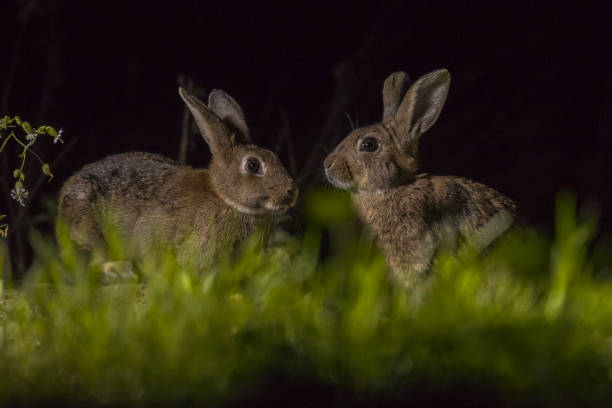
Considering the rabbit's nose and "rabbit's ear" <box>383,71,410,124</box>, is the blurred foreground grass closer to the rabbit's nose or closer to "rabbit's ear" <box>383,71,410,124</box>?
the rabbit's nose

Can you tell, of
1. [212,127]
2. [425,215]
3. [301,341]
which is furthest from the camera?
[212,127]

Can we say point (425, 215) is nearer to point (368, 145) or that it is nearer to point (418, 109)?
point (368, 145)

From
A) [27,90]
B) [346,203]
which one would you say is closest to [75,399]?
[346,203]

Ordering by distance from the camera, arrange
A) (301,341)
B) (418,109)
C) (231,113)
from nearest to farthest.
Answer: (301,341)
(418,109)
(231,113)

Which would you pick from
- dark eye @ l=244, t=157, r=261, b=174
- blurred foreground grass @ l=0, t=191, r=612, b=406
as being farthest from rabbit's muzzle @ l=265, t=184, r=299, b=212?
blurred foreground grass @ l=0, t=191, r=612, b=406

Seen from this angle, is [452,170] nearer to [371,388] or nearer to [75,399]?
[371,388]

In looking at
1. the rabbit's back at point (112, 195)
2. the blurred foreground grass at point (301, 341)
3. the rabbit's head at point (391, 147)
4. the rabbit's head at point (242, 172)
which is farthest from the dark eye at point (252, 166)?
the blurred foreground grass at point (301, 341)

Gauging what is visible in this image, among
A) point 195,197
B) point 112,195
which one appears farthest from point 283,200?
point 112,195

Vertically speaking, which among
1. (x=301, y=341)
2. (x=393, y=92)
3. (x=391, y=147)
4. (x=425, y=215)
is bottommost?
(x=301, y=341)
